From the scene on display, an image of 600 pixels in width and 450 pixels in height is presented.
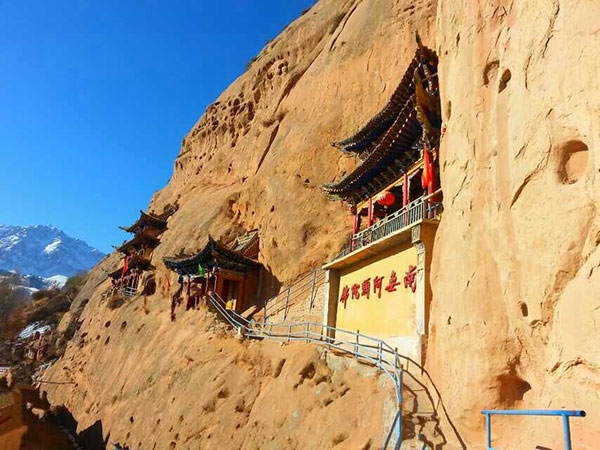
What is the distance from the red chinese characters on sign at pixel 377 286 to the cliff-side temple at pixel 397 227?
2 cm

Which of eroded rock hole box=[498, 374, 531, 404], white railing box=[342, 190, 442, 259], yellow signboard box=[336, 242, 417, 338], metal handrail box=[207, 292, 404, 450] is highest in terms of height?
white railing box=[342, 190, 442, 259]

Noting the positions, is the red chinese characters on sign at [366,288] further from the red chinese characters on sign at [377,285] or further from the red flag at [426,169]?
the red flag at [426,169]

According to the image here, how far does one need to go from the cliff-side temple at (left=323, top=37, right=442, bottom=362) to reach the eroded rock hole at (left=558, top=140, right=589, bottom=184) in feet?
15.7

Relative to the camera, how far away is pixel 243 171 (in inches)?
1278

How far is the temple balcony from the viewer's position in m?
10.5

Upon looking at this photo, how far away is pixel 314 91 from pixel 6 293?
48013 millimetres

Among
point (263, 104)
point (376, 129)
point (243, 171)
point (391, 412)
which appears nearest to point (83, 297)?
point (243, 171)

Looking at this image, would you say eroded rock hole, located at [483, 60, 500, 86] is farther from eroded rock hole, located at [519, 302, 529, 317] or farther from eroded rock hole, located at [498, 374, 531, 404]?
eroded rock hole, located at [498, 374, 531, 404]

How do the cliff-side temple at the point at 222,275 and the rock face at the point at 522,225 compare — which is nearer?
the rock face at the point at 522,225

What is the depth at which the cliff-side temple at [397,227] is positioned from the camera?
10.0 metres

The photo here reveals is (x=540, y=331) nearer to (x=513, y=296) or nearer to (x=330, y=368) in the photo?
(x=513, y=296)

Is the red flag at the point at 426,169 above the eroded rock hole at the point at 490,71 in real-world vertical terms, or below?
above

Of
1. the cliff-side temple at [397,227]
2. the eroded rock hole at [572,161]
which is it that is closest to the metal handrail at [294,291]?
the cliff-side temple at [397,227]

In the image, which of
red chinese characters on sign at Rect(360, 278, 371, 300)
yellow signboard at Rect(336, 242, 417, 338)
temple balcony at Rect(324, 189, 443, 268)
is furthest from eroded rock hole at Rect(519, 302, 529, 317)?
red chinese characters on sign at Rect(360, 278, 371, 300)
